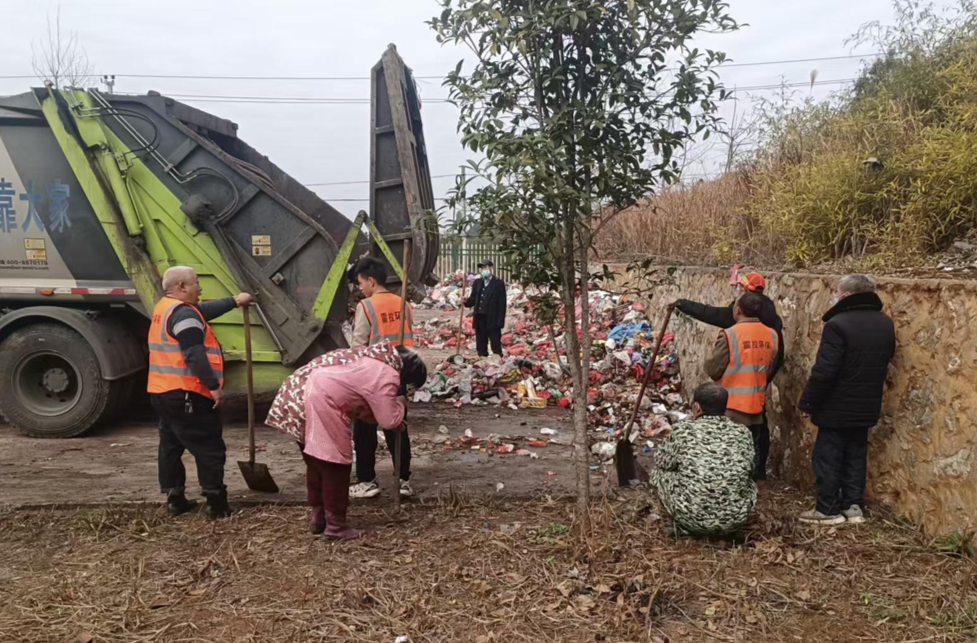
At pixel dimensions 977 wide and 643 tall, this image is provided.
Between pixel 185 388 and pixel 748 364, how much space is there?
3359mm

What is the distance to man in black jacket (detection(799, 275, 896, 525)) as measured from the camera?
12.1 ft

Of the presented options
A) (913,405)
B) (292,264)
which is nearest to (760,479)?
(913,405)

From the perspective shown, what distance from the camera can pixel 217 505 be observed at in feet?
13.0

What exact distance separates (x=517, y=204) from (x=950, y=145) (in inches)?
151

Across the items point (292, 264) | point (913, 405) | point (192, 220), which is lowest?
point (913, 405)

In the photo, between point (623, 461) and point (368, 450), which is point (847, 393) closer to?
point (623, 461)

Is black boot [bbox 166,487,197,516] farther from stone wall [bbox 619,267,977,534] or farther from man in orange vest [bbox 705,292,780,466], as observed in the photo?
man in orange vest [bbox 705,292,780,466]

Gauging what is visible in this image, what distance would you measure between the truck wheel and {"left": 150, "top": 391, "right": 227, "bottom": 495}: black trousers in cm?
202

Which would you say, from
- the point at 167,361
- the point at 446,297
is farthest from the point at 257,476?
the point at 446,297

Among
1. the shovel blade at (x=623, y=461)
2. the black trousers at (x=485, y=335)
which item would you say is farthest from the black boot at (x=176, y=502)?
the black trousers at (x=485, y=335)

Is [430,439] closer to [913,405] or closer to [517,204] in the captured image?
[517,204]

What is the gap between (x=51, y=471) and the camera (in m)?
4.89

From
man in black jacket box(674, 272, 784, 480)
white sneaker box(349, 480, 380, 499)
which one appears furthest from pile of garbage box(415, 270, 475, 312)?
white sneaker box(349, 480, 380, 499)

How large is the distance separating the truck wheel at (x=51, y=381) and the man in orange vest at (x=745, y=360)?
15.4 ft
